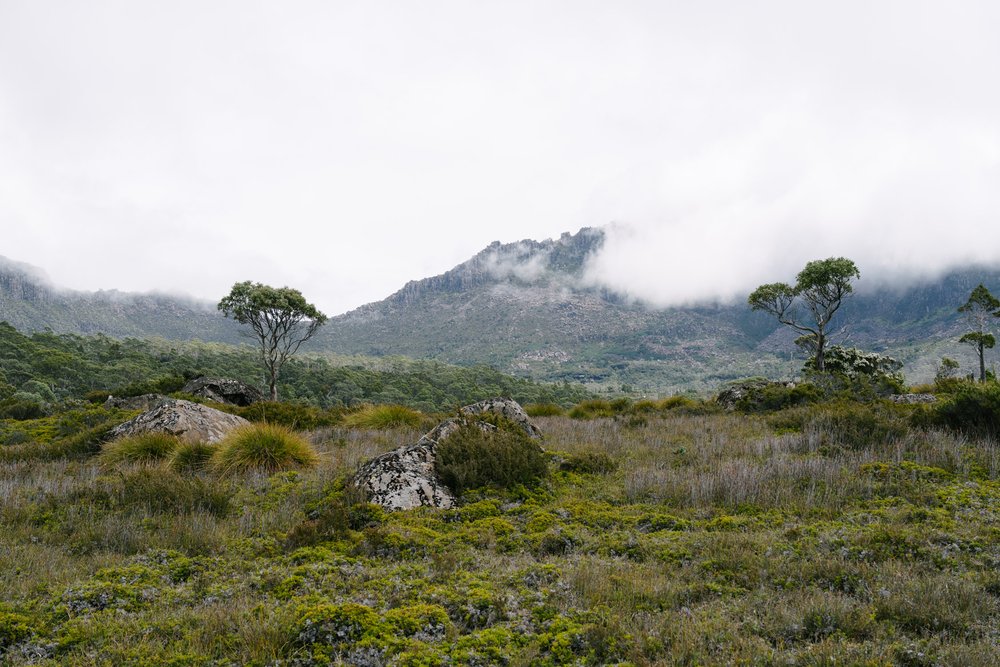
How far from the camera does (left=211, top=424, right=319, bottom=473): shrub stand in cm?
969

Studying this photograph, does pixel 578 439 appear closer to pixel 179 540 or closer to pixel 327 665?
pixel 179 540

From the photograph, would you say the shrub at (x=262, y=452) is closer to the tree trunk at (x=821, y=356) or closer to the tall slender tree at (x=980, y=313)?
the tree trunk at (x=821, y=356)

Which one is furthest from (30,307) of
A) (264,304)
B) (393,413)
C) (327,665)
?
(327,665)

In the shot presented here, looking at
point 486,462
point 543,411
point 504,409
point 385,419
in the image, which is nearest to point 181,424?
point 385,419

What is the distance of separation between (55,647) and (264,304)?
3243cm

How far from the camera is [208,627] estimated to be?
12.2 ft

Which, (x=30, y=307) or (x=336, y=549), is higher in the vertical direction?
(x=30, y=307)

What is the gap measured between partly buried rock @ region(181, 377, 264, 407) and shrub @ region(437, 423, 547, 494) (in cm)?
1994

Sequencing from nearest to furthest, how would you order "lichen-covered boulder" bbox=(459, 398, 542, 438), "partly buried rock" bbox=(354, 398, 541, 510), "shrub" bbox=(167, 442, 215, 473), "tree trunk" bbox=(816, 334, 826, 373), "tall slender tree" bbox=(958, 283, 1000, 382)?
1. "partly buried rock" bbox=(354, 398, 541, 510)
2. "shrub" bbox=(167, 442, 215, 473)
3. "lichen-covered boulder" bbox=(459, 398, 542, 438)
4. "tree trunk" bbox=(816, 334, 826, 373)
5. "tall slender tree" bbox=(958, 283, 1000, 382)

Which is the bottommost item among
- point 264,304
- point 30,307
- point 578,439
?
point 578,439

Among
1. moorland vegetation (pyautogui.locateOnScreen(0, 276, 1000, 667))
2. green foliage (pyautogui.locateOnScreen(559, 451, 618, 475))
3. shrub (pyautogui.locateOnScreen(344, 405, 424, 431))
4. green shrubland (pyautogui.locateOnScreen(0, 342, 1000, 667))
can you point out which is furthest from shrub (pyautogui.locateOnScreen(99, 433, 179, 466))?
green foliage (pyautogui.locateOnScreen(559, 451, 618, 475))

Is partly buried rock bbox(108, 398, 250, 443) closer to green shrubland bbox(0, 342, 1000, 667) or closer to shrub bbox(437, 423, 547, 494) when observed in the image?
green shrubland bbox(0, 342, 1000, 667)

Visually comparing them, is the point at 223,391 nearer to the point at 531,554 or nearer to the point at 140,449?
the point at 140,449

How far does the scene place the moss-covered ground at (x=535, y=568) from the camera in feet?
11.2
